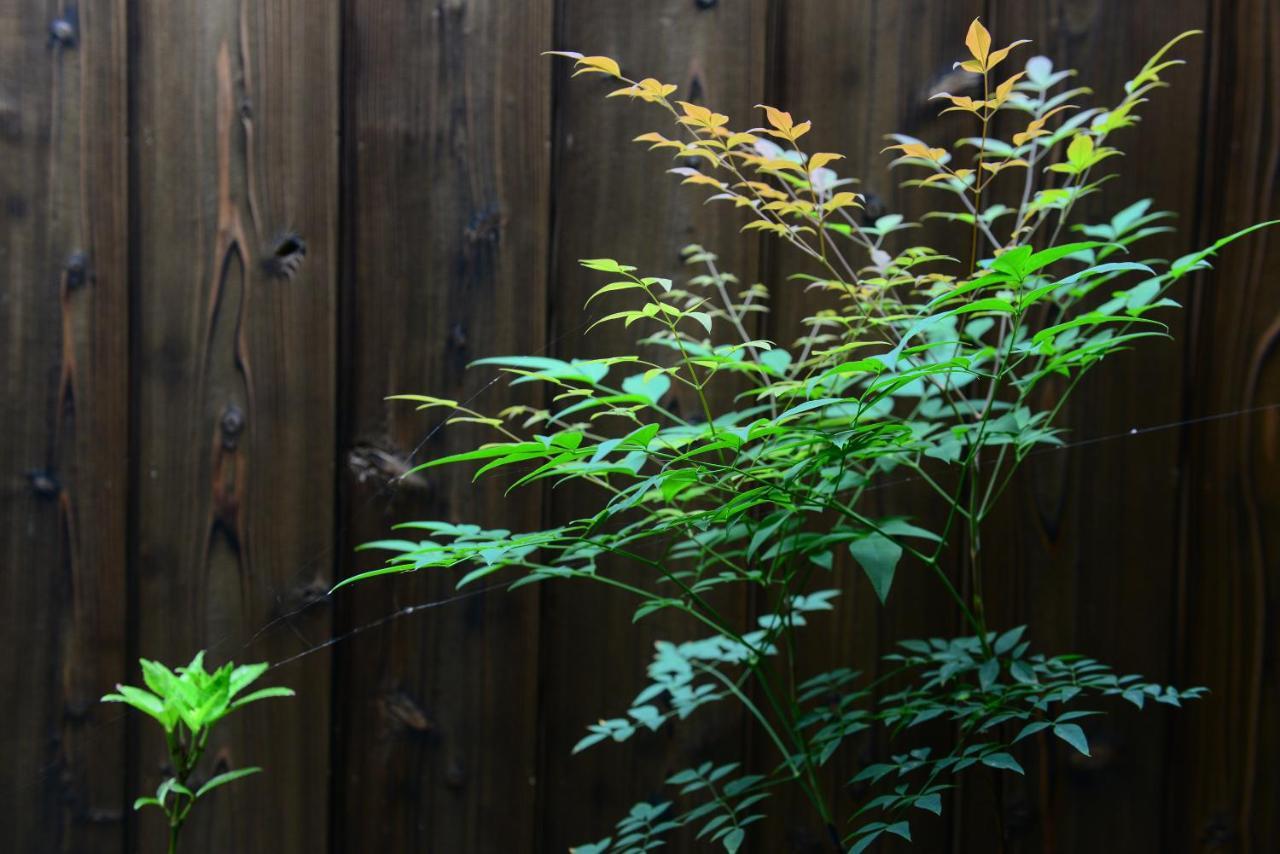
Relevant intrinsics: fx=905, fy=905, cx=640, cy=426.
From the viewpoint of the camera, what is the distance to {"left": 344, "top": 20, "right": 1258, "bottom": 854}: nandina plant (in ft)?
1.79

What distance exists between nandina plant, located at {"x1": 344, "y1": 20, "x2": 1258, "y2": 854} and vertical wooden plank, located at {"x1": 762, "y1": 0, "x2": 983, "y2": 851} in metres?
0.02

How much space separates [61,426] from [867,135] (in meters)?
0.96

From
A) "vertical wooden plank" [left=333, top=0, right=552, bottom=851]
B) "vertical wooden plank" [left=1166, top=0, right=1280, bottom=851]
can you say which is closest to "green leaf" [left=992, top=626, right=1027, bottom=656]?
"vertical wooden plank" [left=1166, top=0, right=1280, bottom=851]

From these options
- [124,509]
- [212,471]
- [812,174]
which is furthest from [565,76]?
[124,509]

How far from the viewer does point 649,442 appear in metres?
0.53

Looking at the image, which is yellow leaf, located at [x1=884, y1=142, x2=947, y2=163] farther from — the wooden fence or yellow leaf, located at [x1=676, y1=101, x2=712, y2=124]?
the wooden fence

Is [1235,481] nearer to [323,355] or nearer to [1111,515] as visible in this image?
[1111,515]

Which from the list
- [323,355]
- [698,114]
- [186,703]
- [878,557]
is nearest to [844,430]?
[878,557]

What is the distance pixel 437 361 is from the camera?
1030 millimetres

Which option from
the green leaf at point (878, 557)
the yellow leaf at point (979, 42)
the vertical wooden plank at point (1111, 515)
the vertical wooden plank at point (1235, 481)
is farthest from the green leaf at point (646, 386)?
the vertical wooden plank at point (1235, 481)

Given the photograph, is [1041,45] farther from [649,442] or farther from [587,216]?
[649,442]

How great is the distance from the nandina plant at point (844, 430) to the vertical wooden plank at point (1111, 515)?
1.4 inches

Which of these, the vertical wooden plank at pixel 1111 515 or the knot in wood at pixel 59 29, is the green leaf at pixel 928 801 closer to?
the vertical wooden plank at pixel 1111 515

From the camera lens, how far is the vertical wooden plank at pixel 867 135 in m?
0.98
